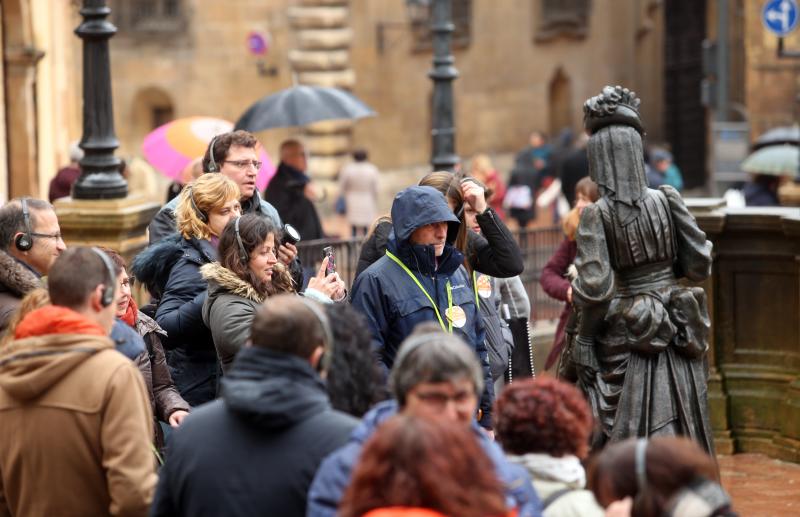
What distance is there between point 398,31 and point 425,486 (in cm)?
2909

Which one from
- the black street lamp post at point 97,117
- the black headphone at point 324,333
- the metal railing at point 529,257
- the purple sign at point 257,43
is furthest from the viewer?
the purple sign at point 257,43

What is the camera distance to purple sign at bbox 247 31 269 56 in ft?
101

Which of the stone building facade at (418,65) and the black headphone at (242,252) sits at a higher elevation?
the stone building facade at (418,65)

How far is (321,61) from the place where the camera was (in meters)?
31.0

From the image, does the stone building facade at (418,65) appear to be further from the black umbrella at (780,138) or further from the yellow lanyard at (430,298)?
the yellow lanyard at (430,298)

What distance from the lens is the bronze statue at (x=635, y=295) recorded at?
25.6 feet

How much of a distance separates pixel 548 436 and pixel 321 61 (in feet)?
87.3

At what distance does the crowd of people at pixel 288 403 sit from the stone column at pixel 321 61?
23367 millimetres

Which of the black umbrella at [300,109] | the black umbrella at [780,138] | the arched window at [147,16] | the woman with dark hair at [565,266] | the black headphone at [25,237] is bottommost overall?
the woman with dark hair at [565,266]

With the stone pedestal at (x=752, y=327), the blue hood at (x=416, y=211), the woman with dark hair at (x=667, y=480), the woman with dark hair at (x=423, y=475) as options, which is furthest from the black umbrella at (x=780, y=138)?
the woman with dark hair at (x=423, y=475)

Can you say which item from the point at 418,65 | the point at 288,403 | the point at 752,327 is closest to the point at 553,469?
the point at 288,403

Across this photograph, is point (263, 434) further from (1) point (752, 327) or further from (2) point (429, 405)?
(1) point (752, 327)

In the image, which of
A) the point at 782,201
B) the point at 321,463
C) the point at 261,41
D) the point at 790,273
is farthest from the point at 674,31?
the point at 321,463

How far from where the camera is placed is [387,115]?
32.8 m
